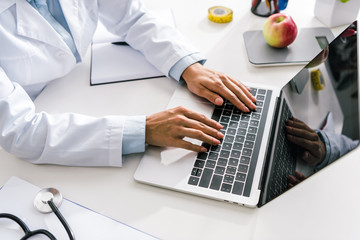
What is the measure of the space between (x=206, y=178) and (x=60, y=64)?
1.67 feet

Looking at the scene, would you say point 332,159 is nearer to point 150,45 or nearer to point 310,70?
point 310,70

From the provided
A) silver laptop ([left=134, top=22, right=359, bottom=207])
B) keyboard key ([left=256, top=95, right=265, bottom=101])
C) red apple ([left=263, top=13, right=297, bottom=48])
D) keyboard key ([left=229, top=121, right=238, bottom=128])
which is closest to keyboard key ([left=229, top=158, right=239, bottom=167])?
silver laptop ([left=134, top=22, right=359, bottom=207])

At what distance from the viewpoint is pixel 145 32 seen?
1.02 m

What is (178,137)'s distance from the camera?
75 centimetres

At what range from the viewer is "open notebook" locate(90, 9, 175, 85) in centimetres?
94

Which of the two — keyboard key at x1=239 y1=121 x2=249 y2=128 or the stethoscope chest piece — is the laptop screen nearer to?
keyboard key at x1=239 y1=121 x2=249 y2=128

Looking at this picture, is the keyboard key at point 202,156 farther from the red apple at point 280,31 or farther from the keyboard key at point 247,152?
the red apple at point 280,31

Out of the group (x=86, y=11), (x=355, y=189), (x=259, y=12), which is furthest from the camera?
(x=259, y=12)

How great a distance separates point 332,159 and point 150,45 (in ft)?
1.99

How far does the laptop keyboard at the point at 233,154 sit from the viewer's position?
0.68m

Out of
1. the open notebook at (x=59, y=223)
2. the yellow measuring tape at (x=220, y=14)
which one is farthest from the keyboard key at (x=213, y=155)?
the yellow measuring tape at (x=220, y=14)

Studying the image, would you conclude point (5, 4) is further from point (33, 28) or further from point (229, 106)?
point (229, 106)

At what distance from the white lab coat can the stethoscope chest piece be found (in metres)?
0.08

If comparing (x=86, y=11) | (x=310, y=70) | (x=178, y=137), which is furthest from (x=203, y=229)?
(x=86, y=11)
